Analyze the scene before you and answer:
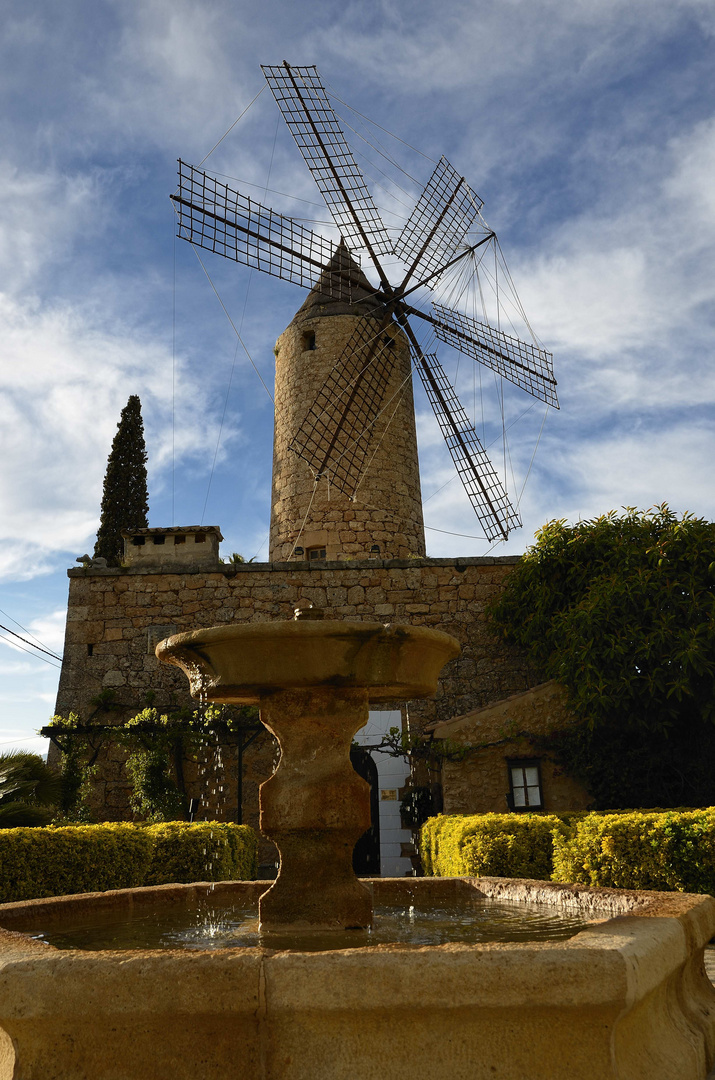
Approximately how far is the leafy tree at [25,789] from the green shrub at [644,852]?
4.75m

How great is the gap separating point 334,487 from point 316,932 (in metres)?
12.3

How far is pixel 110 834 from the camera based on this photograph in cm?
592

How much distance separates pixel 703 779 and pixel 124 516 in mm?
14197

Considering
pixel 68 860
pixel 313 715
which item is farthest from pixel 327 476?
pixel 313 715

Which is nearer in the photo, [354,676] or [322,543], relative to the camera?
[354,676]

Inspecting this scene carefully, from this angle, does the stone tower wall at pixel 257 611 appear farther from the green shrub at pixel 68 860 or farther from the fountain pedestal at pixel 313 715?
the fountain pedestal at pixel 313 715

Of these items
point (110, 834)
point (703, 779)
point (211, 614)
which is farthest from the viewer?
point (211, 614)

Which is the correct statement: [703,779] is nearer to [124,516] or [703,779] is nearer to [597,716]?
[597,716]

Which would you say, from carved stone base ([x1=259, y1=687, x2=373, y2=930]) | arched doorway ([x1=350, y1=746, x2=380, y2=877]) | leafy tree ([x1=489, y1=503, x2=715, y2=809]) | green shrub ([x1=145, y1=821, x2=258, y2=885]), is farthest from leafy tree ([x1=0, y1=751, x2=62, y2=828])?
leafy tree ([x1=489, y1=503, x2=715, y2=809])

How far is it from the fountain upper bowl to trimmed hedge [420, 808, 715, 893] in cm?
272

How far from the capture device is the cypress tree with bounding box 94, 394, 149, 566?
735 inches

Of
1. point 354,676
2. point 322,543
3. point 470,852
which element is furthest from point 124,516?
point 354,676

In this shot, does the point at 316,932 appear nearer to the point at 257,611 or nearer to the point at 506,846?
the point at 506,846

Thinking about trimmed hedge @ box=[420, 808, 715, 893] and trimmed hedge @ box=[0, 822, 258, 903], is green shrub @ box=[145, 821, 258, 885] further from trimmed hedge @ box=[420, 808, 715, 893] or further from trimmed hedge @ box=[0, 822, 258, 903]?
trimmed hedge @ box=[420, 808, 715, 893]
